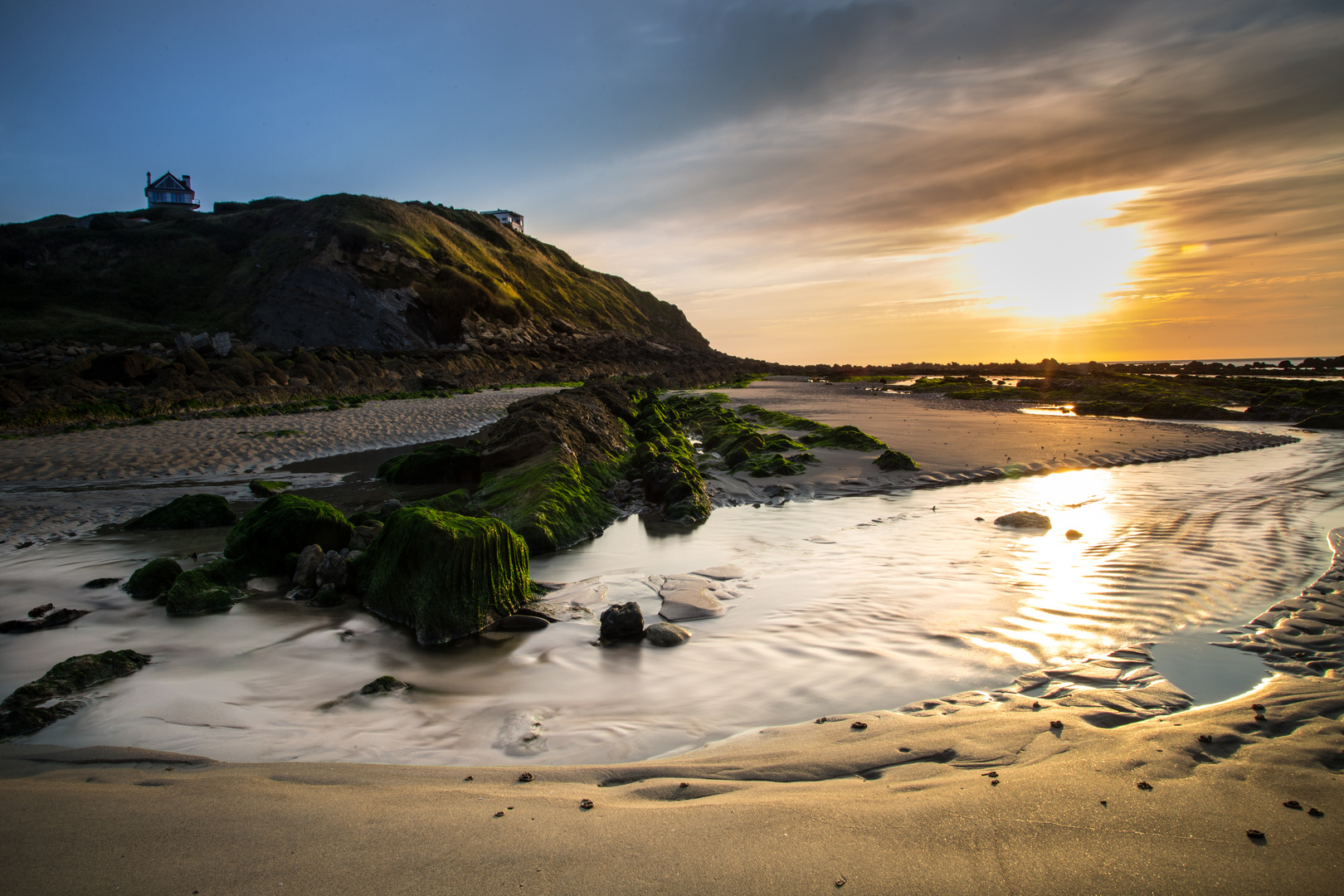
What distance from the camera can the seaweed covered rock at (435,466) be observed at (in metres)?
11.2

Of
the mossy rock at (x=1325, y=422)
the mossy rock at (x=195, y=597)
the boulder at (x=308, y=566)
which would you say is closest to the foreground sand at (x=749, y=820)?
the mossy rock at (x=195, y=597)

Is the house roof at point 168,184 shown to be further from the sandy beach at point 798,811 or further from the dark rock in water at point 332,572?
the sandy beach at point 798,811

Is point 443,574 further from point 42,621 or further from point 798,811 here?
point 798,811

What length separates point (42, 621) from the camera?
4.91m

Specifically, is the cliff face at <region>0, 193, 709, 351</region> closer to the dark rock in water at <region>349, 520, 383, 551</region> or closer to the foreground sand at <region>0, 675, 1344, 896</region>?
the dark rock in water at <region>349, 520, 383, 551</region>

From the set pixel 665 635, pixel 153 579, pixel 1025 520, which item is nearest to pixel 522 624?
pixel 665 635

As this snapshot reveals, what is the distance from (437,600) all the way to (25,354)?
130 feet

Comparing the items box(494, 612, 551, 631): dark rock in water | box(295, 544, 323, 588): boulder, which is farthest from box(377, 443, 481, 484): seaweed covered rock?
box(494, 612, 551, 631): dark rock in water

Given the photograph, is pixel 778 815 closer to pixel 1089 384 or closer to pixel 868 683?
pixel 868 683

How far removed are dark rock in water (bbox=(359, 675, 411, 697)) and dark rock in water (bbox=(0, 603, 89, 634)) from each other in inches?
120

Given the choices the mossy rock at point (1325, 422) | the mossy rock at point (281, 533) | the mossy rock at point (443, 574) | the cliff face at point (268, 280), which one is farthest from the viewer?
the cliff face at point (268, 280)

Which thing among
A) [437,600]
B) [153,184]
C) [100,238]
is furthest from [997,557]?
[153,184]

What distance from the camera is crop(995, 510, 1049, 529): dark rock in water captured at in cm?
769

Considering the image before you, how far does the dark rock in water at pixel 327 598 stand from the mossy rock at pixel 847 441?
11.0m
